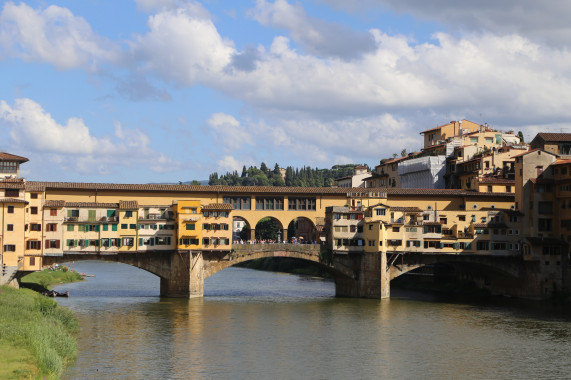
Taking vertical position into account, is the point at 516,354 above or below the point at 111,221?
A: below

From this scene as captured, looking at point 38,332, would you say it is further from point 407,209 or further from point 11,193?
point 407,209

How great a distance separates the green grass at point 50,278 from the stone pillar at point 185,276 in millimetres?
15227

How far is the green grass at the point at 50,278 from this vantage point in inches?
3714

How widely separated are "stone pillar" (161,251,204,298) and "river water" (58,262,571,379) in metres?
1.86

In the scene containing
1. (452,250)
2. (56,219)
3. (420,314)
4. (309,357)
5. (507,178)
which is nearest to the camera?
(309,357)

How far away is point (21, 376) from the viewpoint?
123 feet

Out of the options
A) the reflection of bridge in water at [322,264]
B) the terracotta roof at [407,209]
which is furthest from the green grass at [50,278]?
the terracotta roof at [407,209]

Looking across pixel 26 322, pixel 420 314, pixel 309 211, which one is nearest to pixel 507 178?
pixel 309 211

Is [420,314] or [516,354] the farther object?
[420,314]

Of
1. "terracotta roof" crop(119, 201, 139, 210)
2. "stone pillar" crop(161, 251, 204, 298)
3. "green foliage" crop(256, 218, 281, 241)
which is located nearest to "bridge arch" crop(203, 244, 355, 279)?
"stone pillar" crop(161, 251, 204, 298)

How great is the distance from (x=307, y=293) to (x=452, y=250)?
1727cm

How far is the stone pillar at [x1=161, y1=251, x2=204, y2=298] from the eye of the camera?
3248 inches

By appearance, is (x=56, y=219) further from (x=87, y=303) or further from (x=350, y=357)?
(x=350, y=357)

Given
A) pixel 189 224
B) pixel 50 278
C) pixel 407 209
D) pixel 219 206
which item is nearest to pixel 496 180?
pixel 407 209
